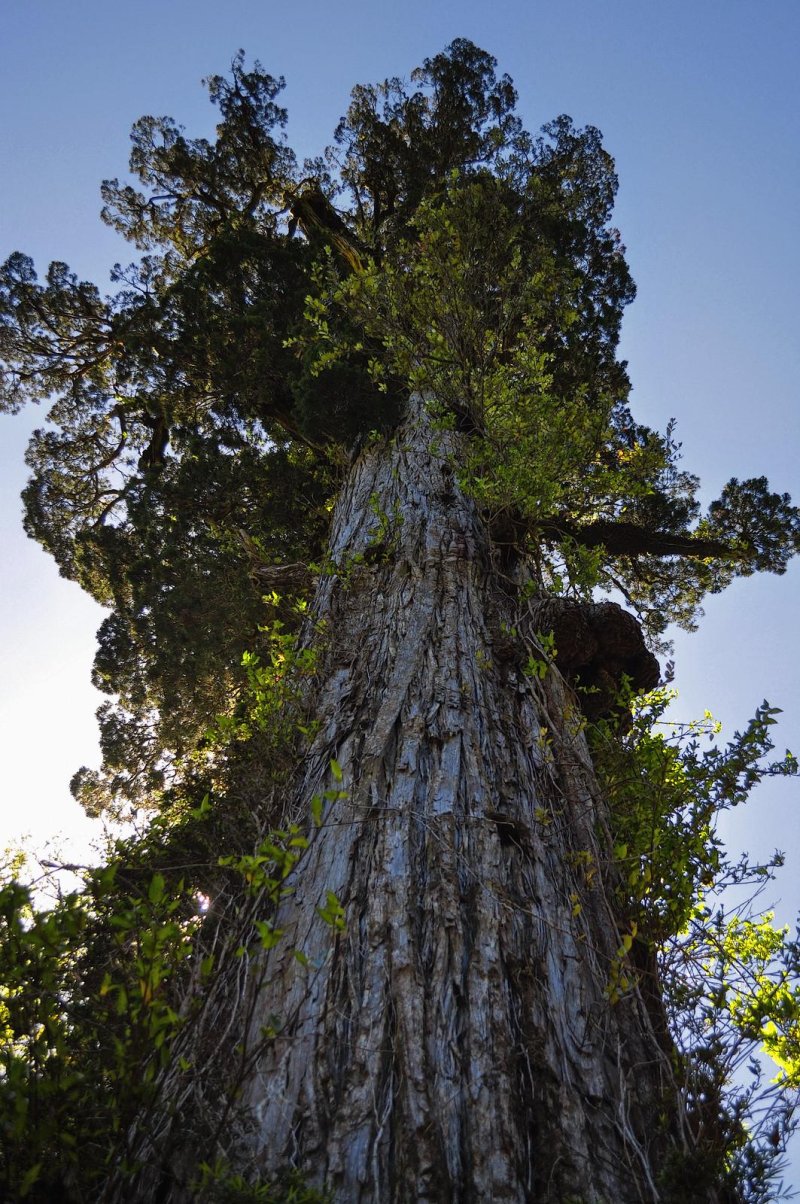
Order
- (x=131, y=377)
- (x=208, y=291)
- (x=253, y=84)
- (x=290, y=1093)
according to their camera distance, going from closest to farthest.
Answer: (x=290, y=1093), (x=208, y=291), (x=131, y=377), (x=253, y=84)

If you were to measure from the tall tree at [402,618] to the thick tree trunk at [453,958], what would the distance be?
10 mm

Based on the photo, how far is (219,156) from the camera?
9680 mm

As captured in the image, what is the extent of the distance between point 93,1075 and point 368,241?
6848mm

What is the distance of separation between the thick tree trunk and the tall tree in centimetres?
1

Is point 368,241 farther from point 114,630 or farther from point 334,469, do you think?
point 114,630

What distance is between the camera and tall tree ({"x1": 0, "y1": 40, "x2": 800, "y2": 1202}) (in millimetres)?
1887

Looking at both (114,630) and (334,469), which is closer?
(334,469)

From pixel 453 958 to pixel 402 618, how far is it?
6.23ft

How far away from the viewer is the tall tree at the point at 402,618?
189 centimetres

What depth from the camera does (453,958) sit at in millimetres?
2184

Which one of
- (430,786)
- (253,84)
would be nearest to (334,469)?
(430,786)

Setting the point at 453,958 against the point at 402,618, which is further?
the point at 402,618

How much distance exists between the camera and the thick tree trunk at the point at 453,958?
69.1 inches

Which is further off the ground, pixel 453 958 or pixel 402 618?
pixel 402 618
